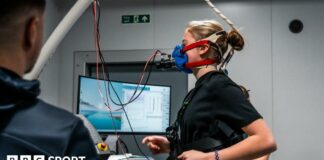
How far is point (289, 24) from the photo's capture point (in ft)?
10.8

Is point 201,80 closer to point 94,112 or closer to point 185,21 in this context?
point 94,112

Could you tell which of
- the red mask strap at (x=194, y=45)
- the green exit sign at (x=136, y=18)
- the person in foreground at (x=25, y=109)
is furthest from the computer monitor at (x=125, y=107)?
the person in foreground at (x=25, y=109)

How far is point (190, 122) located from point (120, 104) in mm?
1406

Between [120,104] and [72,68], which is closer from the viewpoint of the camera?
[120,104]

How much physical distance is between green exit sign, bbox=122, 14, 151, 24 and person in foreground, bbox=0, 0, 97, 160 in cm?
281

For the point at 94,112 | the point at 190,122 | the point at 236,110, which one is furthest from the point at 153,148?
the point at 94,112

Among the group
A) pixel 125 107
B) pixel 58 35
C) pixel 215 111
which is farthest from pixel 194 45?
pixel 125 107

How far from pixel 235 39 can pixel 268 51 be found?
1.72 meters

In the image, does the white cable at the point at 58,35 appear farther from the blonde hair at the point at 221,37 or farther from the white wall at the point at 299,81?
the white wall at the point at 299,81

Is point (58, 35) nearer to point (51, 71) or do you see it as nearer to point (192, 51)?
point (192, 51)

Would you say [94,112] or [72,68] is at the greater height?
[72,68]

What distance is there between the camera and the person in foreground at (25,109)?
0.65m

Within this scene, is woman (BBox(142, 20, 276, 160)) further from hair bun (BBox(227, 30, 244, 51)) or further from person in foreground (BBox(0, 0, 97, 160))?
person in foreground (BBox(0, 0, 97, 160))

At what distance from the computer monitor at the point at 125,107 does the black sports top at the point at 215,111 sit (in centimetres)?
120
